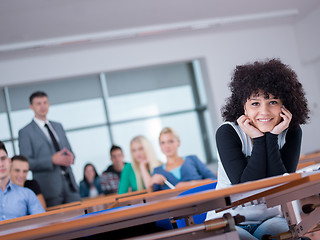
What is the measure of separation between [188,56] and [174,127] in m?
2.04

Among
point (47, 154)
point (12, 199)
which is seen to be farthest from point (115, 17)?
Result: point (12, 199)

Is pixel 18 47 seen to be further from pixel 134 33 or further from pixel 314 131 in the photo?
pixel 314 131

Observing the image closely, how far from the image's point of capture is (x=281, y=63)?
6.15 feet

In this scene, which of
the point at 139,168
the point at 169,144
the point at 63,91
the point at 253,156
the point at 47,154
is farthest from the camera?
the point at 63,91

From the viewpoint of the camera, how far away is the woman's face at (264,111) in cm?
173

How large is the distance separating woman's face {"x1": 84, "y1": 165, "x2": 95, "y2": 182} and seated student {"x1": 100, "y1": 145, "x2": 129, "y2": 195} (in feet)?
3.24

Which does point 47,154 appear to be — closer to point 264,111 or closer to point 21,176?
point 21,176

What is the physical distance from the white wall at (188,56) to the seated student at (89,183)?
75.1 inches

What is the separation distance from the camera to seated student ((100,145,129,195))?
6273 mm

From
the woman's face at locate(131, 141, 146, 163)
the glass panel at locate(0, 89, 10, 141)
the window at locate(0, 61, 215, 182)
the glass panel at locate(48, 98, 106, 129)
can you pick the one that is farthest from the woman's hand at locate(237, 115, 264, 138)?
the glass panel at locate(48, 98, 106, 129)

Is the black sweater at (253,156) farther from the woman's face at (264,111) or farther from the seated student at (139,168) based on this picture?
the seated student at (139,168)

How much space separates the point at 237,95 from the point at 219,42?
6.15 metres

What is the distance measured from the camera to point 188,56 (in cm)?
768

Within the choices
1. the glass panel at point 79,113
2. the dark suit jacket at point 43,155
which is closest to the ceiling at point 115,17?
the dark suit jacket at point 43,155
